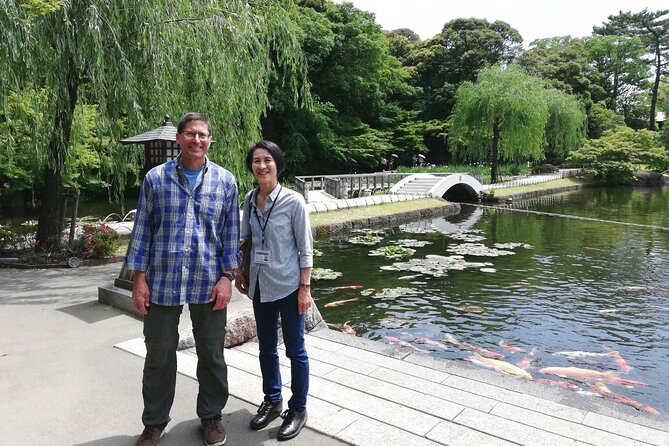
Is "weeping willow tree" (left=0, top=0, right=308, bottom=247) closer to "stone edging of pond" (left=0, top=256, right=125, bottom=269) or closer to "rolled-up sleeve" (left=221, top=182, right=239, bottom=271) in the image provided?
"stone edging of pond" (left=0, top=256, right=125, bottom=269)

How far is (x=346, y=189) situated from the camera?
20.8 m

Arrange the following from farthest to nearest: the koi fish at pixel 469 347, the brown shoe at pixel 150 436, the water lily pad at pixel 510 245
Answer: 1. the water lily pad at pixel 510 245
2. the koi fish at pixel 469 347
3. the brown shoe at pixel 150 436

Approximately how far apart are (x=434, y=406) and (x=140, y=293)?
6.21 ft

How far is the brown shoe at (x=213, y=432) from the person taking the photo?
259 centimetres

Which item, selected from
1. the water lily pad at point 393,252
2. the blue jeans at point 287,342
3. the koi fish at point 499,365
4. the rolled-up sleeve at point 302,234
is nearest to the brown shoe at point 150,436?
the blue jeans at point 287,342

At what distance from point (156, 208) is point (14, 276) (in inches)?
234

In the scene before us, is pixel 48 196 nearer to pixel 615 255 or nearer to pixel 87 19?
pixel 87 19

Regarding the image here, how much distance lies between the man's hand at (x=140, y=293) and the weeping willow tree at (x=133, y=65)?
5.31m

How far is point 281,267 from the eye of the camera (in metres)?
2.76

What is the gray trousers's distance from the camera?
2590 mm

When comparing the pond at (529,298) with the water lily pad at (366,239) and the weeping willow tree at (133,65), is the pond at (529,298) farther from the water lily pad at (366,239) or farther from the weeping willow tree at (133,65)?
the weeping willow tree at (133,65)

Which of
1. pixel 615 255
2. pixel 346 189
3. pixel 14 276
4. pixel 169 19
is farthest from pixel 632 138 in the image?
pixel 14 276

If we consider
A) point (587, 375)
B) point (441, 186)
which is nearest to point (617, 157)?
point (441, 186)

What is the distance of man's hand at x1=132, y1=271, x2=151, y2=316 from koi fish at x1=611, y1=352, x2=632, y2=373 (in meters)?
5.15
